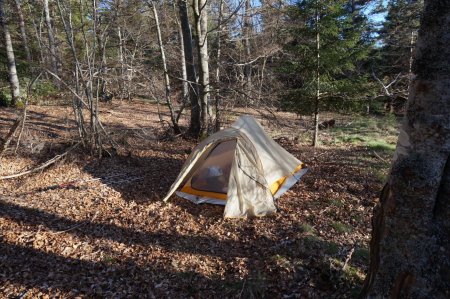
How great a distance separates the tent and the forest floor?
243 millimetres

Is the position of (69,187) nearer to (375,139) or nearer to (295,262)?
(295,262)

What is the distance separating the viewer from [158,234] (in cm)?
524

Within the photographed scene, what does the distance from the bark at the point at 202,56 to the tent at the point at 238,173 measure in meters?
2.92

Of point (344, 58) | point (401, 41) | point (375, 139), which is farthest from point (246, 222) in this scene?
point (401, 41)

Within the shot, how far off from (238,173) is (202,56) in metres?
5.11

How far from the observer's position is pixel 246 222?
5.69 metres

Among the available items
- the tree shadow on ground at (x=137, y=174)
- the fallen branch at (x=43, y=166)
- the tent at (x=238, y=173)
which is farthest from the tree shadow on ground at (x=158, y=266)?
the fallen branch at (x=43, y=166)

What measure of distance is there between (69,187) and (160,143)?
A: 3.81 m

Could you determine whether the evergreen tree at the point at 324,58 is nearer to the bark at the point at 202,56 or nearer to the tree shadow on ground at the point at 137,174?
the bark at the point at 202,56

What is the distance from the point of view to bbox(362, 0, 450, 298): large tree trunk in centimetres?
205

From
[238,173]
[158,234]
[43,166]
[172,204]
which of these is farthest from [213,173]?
[43,166]

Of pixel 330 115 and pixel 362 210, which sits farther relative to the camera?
pixel 330 115

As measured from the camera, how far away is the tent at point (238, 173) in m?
5.96

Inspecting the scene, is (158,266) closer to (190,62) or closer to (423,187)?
(423,187)
